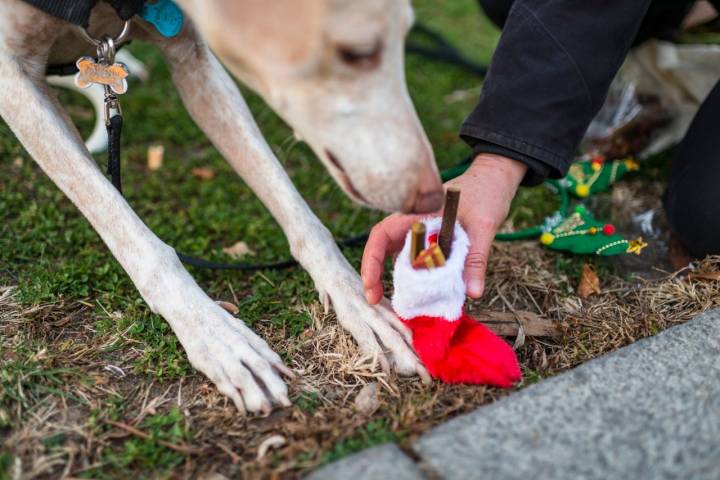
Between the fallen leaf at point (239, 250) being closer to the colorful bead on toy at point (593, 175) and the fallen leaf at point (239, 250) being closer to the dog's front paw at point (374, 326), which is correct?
the dog's front paw at point (374, 326)

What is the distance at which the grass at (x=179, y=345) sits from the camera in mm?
1635

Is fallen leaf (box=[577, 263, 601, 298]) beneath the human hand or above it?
beneath

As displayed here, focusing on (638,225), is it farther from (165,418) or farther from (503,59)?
(165,418)

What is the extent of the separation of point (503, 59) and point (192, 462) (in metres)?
1.58

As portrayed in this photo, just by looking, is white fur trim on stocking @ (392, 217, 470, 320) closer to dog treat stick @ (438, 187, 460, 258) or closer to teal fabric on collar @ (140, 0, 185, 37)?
dog treat stick @ (438, 187, 460, 258)

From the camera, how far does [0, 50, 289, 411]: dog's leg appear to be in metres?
1.82

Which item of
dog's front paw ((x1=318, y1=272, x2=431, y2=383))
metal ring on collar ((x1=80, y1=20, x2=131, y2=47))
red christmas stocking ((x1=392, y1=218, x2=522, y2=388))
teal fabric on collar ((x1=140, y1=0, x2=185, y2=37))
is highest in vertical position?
teal fabric on collar ((x1=140, y1=0, x2=185, y2=37))

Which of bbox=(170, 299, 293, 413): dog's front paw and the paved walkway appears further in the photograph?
bbox=(170, 299, 293, 413): dog's front paw

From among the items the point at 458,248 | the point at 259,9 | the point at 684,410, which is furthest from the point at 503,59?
the point at 684,410

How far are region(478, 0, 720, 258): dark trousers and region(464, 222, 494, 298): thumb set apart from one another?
3.09 ft

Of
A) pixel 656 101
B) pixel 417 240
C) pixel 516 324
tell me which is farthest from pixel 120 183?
pixel 656 101

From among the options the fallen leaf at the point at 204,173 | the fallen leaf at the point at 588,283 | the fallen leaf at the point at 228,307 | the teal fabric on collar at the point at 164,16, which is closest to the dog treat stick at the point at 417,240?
the fallen leaf at the point at 228,307

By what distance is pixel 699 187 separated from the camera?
249cm

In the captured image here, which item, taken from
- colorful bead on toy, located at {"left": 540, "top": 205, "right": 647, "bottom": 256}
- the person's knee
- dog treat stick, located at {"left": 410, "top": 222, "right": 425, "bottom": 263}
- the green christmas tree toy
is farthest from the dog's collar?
the person's knee
